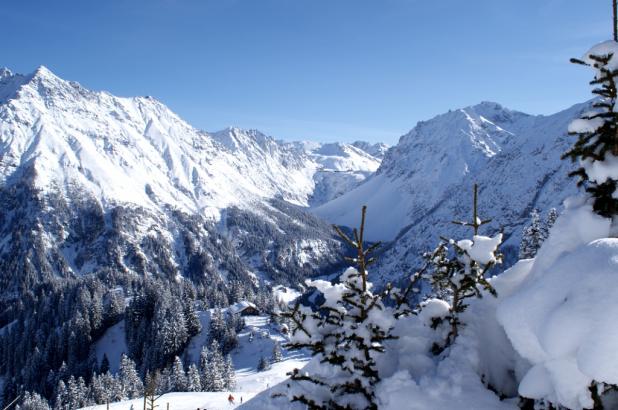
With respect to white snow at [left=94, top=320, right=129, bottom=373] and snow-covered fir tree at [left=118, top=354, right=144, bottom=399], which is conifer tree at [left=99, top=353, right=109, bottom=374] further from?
snow-covered fir tree at [left=118, top=354, right=144, bottom=399]

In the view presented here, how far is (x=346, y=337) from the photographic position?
753 centimetres

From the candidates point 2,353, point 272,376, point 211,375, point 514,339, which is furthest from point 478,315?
point 2,353

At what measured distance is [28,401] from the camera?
82.6 metres

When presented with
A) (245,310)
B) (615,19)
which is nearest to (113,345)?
(245,310)

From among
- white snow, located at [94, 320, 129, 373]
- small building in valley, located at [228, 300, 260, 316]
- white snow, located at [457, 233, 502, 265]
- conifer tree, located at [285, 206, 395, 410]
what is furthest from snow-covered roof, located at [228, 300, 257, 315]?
white snow, located at [457, 233, 502, 265]

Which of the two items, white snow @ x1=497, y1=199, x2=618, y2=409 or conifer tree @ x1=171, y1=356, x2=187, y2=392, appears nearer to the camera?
white snow @ x1=497, y1=199, x2=618, y2=409

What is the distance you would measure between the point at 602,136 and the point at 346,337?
17.7 ft

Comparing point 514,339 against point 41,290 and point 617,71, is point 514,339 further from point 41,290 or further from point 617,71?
point 41,290

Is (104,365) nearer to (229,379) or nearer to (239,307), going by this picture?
(239,307)

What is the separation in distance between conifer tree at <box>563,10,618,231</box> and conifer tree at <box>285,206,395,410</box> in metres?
3.92

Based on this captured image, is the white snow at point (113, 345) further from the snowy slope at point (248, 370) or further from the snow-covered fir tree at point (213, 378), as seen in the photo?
the snow-covered fir tree at point (213, 378)

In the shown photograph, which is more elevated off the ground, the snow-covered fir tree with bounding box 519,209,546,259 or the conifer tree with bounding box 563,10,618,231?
the conifer tree with bounding box 563,10,618,231

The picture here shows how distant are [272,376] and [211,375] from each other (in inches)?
452

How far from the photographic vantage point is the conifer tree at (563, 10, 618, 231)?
707 cm
